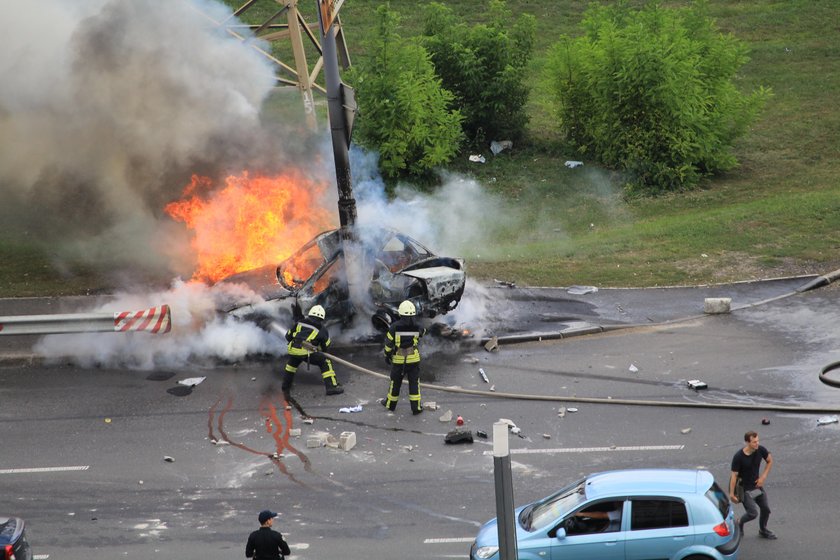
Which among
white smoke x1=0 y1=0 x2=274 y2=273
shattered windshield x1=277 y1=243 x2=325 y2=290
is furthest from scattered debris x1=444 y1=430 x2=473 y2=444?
white smoke x1=0 y1=0 x2=274 y2=273

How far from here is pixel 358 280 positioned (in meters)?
17.1

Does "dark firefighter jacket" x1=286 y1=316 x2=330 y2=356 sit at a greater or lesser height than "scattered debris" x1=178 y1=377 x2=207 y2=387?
greater

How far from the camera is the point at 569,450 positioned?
12891 millimetres

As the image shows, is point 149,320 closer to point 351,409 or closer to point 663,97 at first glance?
point 351,409

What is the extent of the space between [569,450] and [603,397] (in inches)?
70.2

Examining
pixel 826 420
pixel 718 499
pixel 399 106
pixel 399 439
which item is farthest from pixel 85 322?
pixel 399 106

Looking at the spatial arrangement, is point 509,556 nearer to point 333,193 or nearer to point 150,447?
point 150,447

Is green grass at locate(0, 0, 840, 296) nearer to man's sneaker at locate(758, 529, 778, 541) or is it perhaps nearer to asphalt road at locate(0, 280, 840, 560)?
asphalt road at locate(0, 280, 840, 560)

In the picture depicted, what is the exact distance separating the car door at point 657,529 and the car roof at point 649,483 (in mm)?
107

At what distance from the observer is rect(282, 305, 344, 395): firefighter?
15.1 m

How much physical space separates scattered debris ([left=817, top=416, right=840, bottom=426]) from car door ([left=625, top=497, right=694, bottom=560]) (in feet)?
14.4

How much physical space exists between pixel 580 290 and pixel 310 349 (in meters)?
6.08

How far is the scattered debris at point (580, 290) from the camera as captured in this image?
62.5 ft

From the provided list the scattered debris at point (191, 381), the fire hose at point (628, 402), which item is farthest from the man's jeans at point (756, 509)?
the scattered debris at point (191, 381)
